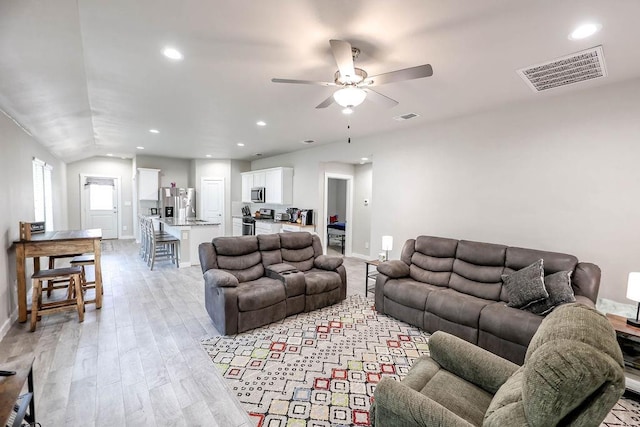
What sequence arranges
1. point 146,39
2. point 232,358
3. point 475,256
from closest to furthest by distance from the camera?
point 146,39 < point 232,358 < point 475,256

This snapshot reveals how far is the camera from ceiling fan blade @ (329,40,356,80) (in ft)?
6.11

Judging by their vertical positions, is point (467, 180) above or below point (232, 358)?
above

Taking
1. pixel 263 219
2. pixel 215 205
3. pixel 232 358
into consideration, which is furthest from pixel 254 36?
pixel 215 205

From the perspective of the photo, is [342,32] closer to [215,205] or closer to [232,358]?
[232,358]

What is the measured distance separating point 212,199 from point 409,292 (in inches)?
299

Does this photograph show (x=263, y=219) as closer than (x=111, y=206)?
Yes

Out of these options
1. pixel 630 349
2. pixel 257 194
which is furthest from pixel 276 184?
pixel 630 349

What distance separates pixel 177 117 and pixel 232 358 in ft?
11.9

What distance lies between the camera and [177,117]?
14.5ft

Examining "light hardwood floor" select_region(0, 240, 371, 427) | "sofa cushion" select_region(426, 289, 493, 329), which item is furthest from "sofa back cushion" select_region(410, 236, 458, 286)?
"light hardwood floor" select_region(0, 240, 371, 427)

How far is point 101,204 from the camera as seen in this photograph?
9.12m

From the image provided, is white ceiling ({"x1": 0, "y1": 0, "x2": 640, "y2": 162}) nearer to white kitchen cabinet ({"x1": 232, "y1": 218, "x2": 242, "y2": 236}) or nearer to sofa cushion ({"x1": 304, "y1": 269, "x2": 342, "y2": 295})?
sofa cushion ({"x1": 304, "y1": 269, "x2": 342, "y2": 295})

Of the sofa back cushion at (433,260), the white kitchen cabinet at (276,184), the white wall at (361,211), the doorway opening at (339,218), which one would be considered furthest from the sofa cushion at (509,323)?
the white kitchen cabinet at (276,184)

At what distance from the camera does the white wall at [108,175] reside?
8.70m
